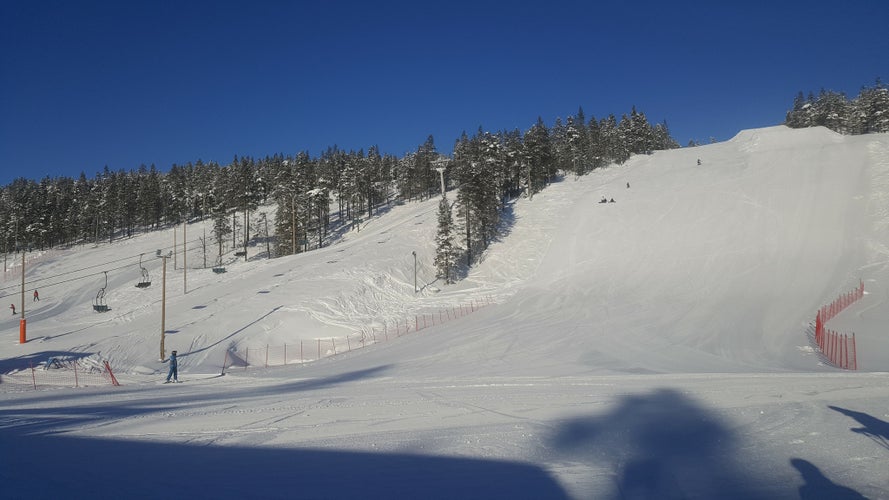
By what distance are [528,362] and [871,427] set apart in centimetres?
1300

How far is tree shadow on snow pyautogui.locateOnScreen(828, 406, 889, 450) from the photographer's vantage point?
7.07 metres

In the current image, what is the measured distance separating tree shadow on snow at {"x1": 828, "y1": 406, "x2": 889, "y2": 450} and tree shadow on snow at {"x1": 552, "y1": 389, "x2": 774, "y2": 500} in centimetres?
193

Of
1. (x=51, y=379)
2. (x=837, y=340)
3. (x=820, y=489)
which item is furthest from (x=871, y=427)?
(x=51, y=379)

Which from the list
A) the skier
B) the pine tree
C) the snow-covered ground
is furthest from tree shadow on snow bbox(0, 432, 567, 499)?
the pine tree

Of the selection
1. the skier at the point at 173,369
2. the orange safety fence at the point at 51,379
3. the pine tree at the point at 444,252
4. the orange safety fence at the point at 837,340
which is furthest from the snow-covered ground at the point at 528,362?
the pine tree at the point at 444,252

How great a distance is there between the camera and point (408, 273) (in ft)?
156

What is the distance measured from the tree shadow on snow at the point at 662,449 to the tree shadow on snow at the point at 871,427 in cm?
193

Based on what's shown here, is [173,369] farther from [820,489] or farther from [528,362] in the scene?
[820,489]

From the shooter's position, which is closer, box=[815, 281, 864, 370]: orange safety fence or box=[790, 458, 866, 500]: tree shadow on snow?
box=[790, 458, 866, 500]: tree shadow on snow

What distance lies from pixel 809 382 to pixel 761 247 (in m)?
35.3

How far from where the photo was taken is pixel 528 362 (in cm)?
2003

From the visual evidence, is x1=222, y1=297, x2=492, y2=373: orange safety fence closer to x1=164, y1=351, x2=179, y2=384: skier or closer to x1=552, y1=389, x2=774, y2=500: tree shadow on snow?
x1=164, y1=351, x2=179, y2=384: skier

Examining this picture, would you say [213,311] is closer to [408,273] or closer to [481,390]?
[408,273]

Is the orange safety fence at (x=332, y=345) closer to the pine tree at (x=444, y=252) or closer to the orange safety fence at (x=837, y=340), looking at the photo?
the pine tree at (x=444, y=252)
